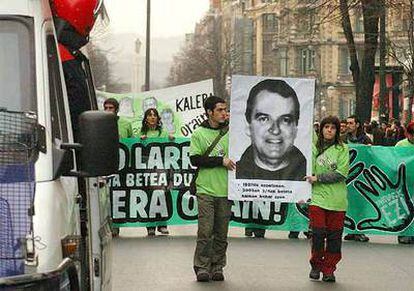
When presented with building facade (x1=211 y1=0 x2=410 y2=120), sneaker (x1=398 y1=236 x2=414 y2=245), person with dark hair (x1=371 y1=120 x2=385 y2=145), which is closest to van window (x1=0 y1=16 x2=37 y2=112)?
sneaker (x1=398 y1=236 x2=414 y2=245)

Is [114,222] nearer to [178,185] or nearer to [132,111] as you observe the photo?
[178,185]

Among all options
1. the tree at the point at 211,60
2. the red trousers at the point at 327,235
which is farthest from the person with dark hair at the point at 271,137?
the tree at the point at 211,60

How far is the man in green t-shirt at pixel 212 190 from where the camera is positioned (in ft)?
28.2

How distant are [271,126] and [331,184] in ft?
2.85

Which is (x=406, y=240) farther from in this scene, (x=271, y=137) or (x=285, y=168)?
(x=271, y=137)

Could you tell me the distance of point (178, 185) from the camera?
40.3ft

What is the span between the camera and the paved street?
28.6ft

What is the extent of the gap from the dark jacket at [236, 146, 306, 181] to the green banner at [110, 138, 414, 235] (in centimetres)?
313

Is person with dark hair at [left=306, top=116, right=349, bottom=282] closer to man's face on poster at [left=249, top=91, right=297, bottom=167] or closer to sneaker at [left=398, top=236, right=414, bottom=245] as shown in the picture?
man's face on poster at [left=249, top=91, right=297, bottom=167]

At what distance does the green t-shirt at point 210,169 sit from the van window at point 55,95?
4.12 m

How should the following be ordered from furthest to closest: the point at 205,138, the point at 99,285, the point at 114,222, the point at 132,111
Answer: the point at 132,111 → the point at 114,222 → the point at 205,138 → the point at 99,285

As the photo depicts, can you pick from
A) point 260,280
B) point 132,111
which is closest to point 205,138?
point 260,280

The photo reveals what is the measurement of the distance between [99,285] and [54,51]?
5.14 feet

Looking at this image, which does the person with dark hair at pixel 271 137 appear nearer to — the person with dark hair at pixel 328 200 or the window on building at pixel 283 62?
the person with dark hair at pixel 328 200
